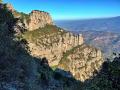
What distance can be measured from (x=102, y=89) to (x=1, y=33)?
11.7m

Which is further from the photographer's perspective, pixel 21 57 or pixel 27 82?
pixel 21 57

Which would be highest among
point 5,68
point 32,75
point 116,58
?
point 116,58

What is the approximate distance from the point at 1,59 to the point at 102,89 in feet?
29.6

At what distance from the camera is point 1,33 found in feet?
79.8

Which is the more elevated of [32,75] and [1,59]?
[1,59]

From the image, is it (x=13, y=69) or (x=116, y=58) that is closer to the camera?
(x=116, y=58)

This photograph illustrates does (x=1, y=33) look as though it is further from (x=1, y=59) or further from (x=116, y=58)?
(x=116, y=58)

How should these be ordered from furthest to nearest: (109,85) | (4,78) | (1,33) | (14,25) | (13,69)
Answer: (14,25)
(1,33)
(13,69)
(4,78)
(109,85)

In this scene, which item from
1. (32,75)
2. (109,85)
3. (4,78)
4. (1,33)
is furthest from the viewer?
(32,75)

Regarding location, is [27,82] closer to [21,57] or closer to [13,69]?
[13,69]

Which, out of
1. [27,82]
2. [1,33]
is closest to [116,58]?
[27,82]

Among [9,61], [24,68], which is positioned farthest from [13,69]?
[24,68]

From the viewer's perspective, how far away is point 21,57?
2562cm

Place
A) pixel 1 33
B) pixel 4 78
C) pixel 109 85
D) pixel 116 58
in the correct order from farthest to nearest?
pixel 1 33, pixel 4 78, pixel 116 58, pixel 109 85
